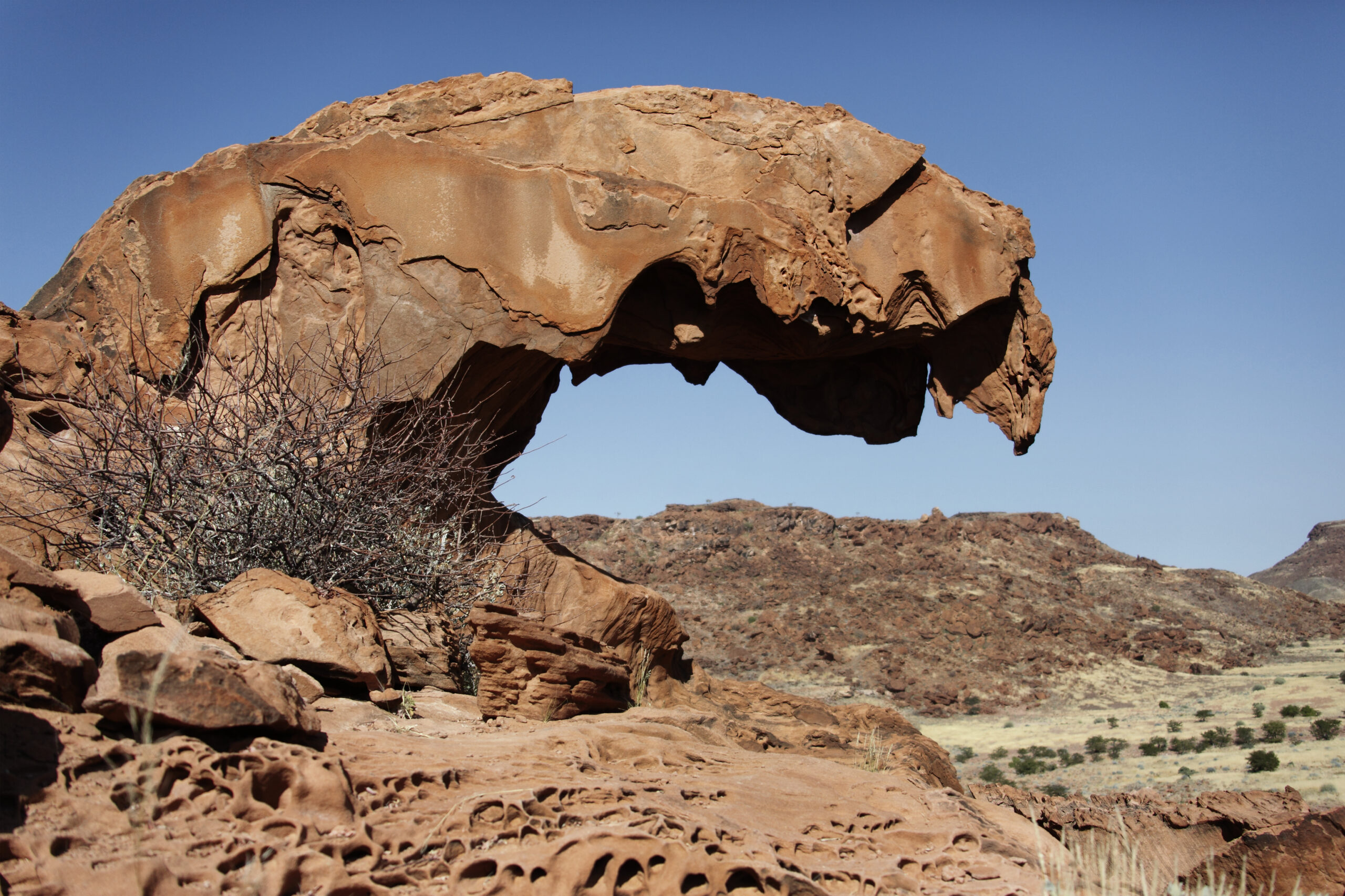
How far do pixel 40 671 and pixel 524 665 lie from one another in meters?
2.47

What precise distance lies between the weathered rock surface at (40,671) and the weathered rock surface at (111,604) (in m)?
0.59

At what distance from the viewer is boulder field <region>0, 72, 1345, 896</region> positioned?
268 cm

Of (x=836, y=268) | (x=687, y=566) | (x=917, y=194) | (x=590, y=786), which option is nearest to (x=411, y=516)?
(x=590, y=786)

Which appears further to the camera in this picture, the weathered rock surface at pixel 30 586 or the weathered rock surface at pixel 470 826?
the weathered rock surface at pixel 30 586

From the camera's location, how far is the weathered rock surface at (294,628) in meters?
4.37

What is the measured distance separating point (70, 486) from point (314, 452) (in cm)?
120

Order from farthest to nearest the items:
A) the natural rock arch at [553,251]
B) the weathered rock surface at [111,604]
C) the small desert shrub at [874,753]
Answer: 1. the natural rock arch at [553,251]
2. the small desert shrub at [874,753]
3. the weathered rock surface at [111,604]

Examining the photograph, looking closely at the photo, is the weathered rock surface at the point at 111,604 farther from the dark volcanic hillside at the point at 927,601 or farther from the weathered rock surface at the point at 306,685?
the dark volcanic hillside at the point at 927,601

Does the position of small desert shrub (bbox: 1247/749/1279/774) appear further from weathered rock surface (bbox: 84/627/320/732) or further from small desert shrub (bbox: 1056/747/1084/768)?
weathered rock surface (bbox: 84/627/320/732)

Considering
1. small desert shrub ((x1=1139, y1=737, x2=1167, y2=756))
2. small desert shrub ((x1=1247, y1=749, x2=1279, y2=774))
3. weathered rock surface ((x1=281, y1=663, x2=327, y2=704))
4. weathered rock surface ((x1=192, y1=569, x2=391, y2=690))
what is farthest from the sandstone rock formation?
small desert shrub ((x1=1139, y1=737, x2=1167, y2=756))

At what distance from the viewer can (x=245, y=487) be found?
5367 millimetres

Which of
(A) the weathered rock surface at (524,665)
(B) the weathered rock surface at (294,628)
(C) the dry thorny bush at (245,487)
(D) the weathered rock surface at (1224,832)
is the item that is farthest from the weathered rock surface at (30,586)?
(D) the weathered rock surface at (1224,832)

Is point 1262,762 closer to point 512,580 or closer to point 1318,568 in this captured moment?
point 512,580

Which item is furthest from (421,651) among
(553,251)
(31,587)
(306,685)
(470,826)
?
(553,251)
